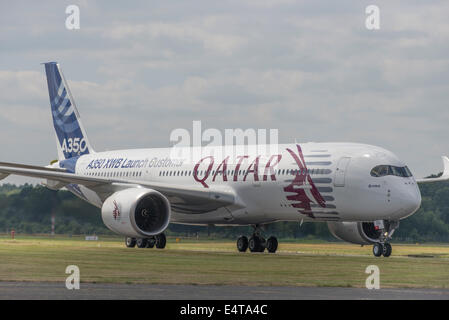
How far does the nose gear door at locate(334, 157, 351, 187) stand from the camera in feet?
109

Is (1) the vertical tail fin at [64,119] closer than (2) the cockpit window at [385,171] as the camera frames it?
No

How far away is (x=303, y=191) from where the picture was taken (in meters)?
34.5

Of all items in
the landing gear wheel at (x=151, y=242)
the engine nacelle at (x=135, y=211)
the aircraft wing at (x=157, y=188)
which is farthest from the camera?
the landing gear wheel at (x=151, y=242)

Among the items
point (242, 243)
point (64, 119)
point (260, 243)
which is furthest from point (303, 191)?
point (64, 119)

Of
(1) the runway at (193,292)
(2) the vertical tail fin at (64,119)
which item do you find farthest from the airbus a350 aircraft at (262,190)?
(1) the runway at (193,292)

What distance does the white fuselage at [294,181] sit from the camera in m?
32.9

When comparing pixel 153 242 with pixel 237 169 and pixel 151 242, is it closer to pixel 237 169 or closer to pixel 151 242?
pixel 151 242

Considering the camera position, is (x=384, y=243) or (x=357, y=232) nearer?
(x=384, y=243)

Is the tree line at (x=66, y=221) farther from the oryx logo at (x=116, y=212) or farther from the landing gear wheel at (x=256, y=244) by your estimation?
the oryx logo at (x=116, y=212)

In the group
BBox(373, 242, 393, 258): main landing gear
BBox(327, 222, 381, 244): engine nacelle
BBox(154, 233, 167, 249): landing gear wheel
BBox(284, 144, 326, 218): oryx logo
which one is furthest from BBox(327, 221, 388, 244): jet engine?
BBox(154, 233, 167, 249): landing gear wheel

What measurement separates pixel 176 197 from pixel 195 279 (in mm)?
16711

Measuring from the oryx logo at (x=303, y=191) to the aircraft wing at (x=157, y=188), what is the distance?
350 centimetres

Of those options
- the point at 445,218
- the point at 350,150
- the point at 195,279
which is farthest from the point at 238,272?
Answer: the point at 445,218

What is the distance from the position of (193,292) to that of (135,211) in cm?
1645
